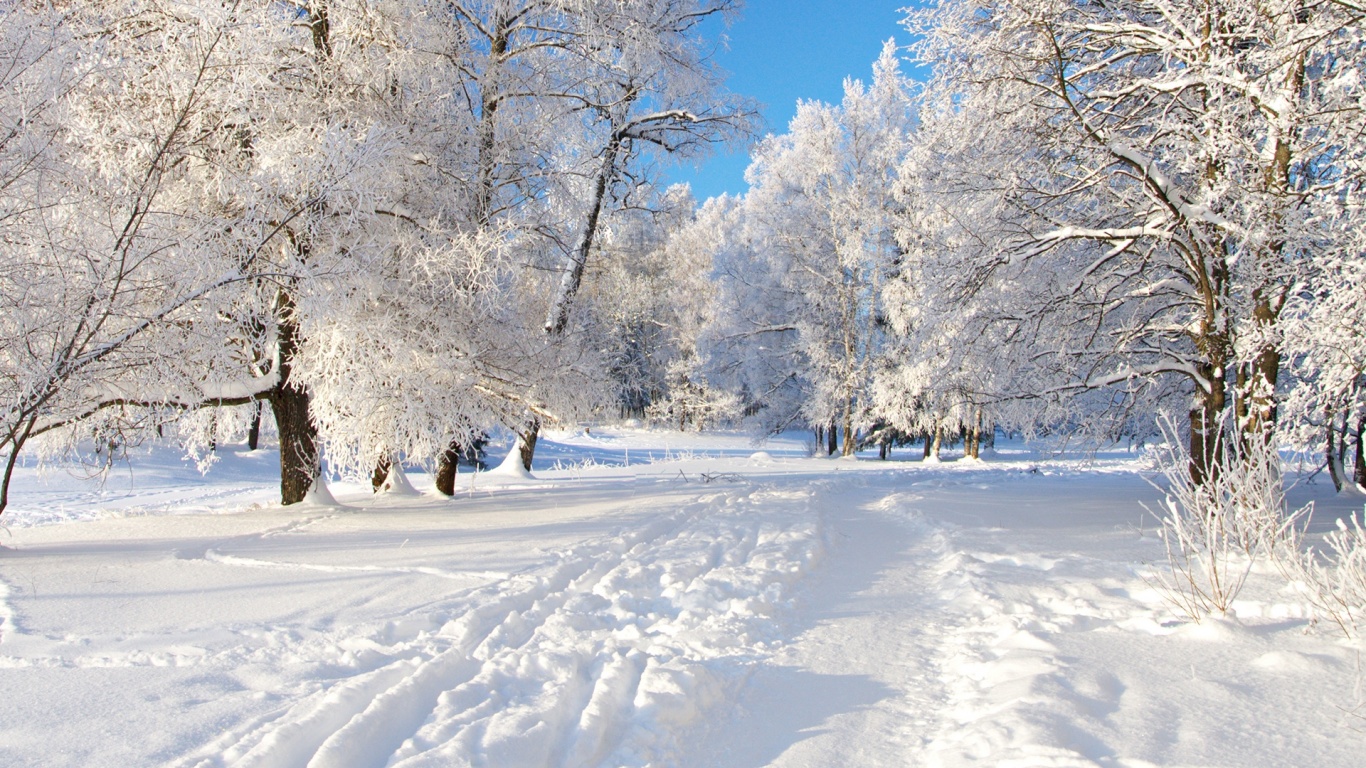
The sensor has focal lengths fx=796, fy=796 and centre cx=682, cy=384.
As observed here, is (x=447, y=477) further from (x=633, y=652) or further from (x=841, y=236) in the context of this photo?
(x=841, y=236)

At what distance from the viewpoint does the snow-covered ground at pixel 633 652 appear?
2930mm

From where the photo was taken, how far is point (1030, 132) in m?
8.01

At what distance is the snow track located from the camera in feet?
A: 9.30

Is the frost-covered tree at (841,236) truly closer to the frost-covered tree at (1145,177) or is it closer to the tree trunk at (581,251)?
the tree trunk at (581,251)

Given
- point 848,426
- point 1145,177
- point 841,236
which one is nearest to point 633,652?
point 1145,177

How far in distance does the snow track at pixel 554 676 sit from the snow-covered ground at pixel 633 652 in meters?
0.02

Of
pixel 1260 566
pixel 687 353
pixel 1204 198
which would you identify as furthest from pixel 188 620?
pixel 687 353

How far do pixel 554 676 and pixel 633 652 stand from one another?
19.2 inches

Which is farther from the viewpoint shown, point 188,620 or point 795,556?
point 795,556

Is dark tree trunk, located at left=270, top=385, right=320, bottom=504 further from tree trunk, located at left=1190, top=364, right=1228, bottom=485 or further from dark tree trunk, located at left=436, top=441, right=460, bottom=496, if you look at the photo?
tree trunk, located at left=1190, top=364, right=1228, bottom=485

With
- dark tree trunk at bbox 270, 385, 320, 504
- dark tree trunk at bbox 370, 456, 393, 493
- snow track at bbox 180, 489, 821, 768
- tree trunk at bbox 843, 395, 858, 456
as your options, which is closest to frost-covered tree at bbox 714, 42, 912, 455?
tree trunk at bbox 843, 395, 858, 456

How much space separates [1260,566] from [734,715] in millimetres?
4989

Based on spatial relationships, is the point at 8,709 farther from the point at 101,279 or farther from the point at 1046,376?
the point at 1046,376

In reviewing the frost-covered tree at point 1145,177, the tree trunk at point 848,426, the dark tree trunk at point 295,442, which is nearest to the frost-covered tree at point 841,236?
the tree trunk at point 848,426
